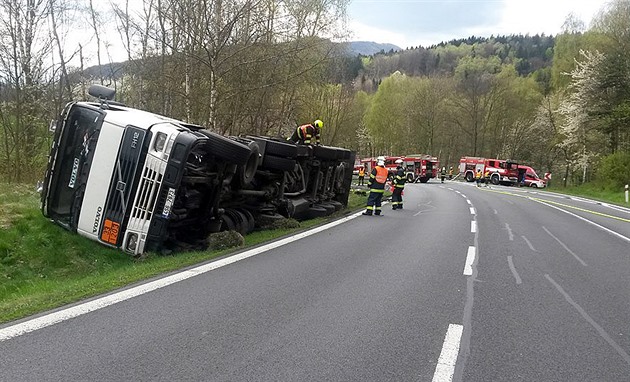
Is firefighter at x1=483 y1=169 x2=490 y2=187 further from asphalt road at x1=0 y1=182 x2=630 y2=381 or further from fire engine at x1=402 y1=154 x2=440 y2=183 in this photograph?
asphalt road at x1=0 y1=182 x2=630 y2=381

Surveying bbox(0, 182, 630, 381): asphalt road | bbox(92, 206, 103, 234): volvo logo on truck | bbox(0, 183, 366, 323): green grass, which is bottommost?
bbox(0, 183, 366, 323): green grass

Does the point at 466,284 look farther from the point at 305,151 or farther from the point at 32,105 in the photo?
the point at 32,105

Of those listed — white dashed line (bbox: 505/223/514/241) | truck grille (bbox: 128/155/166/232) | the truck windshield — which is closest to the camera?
truck grille (bbox: 128/155/166/232)

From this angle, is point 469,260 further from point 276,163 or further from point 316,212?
point 316,212

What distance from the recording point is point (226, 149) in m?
8.01

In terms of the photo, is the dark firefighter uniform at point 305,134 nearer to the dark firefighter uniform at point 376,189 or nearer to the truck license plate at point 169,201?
the dark firefighter uniform at point 376,189

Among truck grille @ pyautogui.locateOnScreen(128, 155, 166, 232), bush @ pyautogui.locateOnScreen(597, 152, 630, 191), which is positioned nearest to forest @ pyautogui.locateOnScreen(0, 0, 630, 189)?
bush @ pyautogui.locateOnScreen(597, 152, 630, 191)

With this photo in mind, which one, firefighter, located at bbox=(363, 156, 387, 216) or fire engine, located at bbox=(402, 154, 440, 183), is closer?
firefighter, located at bbox=(363, 156, 387, 216)

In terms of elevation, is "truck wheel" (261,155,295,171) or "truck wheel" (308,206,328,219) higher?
"truck wheel" (261,155,295,171)

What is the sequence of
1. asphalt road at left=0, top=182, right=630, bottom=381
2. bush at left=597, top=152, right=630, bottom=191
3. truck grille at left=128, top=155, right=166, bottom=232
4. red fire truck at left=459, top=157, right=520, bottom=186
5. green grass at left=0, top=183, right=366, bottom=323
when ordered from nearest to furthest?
asphalt road at left=0, top=182, right=630, bottom=381
green grass at left=0, top=183, right=366, bottom=323
truck grille at left=128, top=155, right=166, bottom=232
bush at left=597, top=152, right=630, bottom=191
red fire truck at left=459, top=157, right=520, bottom=186

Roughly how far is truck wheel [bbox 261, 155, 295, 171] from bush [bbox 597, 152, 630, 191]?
2973cm

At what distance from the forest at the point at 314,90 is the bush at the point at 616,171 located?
0.29ft

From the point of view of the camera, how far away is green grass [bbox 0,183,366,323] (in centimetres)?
633

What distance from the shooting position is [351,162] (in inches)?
620
